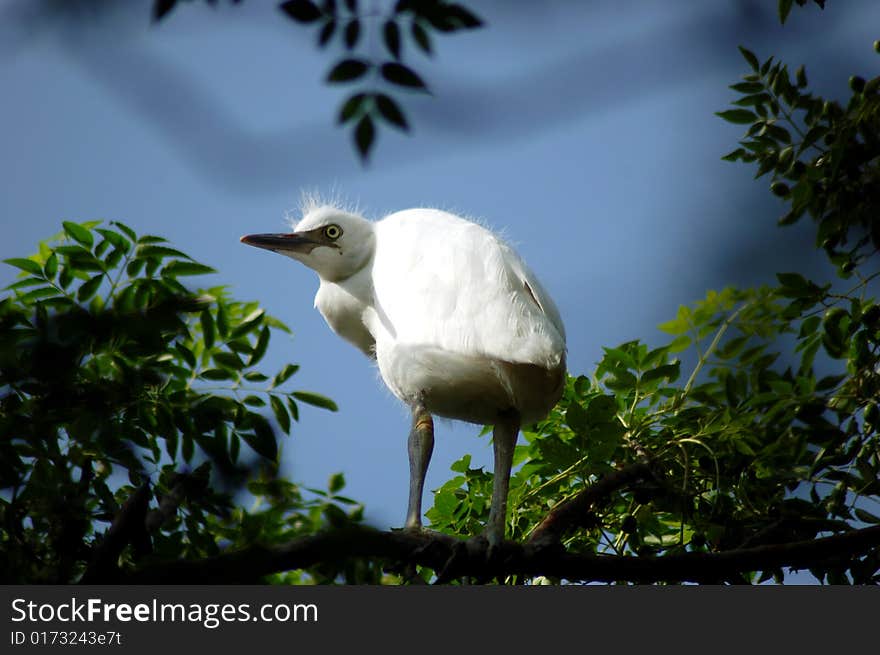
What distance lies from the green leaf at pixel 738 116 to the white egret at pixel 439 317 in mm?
944

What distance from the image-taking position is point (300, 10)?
162cm

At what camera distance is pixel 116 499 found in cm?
346

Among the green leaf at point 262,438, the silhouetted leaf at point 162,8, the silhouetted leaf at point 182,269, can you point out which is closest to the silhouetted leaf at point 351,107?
the silhouetted leaf at point 162,8

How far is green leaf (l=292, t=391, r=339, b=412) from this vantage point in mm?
3596

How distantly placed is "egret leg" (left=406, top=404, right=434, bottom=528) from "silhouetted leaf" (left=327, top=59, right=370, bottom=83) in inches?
93.1

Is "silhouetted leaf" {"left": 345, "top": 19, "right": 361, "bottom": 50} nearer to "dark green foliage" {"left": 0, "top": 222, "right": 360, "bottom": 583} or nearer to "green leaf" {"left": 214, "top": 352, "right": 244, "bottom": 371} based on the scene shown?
"dark green foliage" {"left": 0, "top": 222, "right": 360, "bottom": 583}

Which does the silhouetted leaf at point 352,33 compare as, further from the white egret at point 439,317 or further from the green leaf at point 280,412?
the green leaf at point 280,412

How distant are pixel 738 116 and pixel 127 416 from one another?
95.2 inches

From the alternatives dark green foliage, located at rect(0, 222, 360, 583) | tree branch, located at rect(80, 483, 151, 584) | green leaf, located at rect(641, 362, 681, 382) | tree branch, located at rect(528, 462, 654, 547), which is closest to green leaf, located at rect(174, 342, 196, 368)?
dark green foliage, located at rect(0, 222, 360, 583)

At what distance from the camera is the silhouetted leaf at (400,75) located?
1.64 metres

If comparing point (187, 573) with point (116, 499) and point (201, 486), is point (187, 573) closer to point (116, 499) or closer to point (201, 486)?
point (201, 486)

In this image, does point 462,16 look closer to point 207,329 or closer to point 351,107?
point 351,107

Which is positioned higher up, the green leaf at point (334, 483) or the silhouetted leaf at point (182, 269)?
the silhouetted leaf at point (182, 269)

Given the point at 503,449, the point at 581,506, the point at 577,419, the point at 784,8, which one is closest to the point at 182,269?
the point at 503,449
